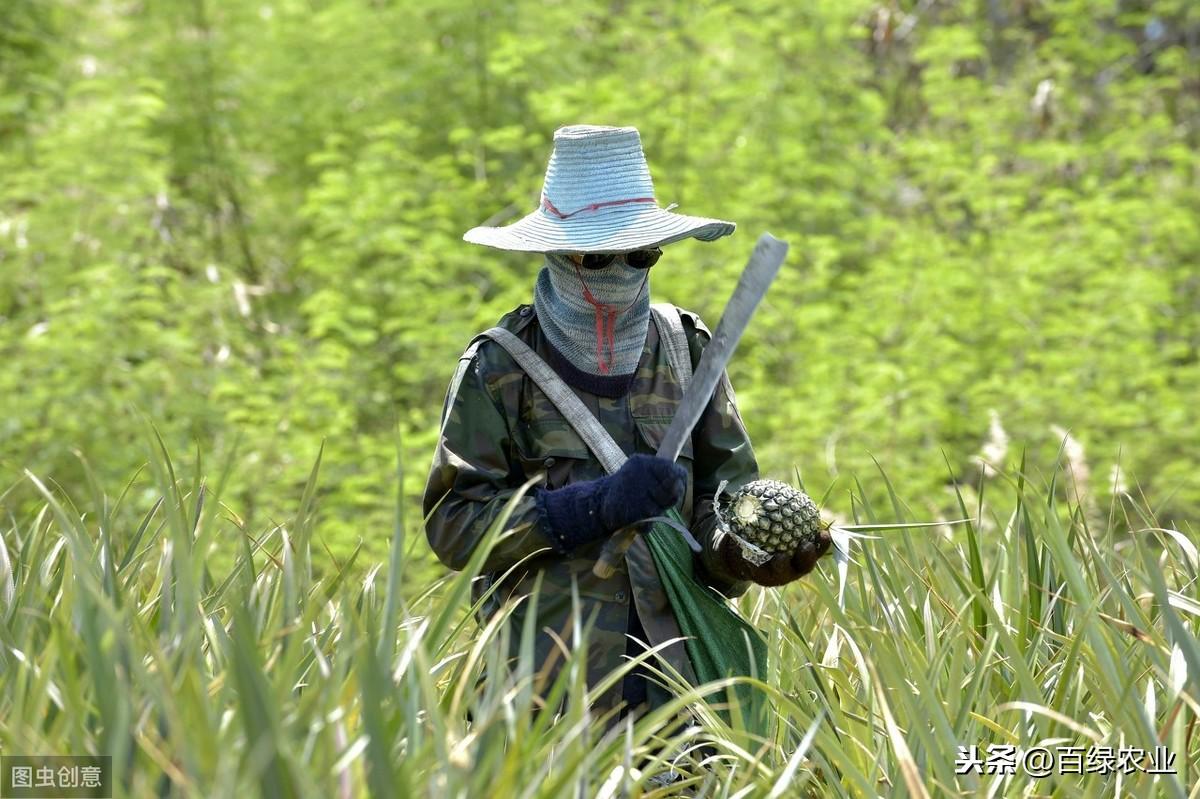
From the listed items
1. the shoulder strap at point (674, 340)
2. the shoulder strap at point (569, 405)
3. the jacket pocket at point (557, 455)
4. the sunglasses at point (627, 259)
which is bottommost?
the jacket pocket at point (557, 455)

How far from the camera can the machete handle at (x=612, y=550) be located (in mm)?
2299

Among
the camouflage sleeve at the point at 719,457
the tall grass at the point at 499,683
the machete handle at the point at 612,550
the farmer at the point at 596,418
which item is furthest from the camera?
the camouflage sleeve at the point at 719,457

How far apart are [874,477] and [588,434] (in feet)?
18.5

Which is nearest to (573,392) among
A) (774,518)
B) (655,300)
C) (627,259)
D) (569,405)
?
(569,405)

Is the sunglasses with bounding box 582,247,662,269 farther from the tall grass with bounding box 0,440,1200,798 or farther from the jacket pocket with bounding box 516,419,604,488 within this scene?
the tall grass with bounding box 0,440,1200,798

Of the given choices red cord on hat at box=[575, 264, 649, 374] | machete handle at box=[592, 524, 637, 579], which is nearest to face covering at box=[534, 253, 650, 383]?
red cord on hat at box=[575, 264, 649, 374]

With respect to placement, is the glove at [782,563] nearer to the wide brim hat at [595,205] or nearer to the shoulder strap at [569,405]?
the shoulder strap at [569,405]

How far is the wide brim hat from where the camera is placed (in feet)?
8.05

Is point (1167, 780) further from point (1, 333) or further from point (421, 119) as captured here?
point (421, 119)

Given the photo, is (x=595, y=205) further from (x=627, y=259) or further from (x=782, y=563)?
(x=782, y=563)

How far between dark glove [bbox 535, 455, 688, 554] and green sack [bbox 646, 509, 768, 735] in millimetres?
199

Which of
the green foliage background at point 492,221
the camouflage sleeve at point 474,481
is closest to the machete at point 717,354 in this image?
the camouflage sleeve at point 474,481

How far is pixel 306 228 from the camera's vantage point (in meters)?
10.8

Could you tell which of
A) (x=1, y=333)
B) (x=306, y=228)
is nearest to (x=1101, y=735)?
(x=1, y=333)
